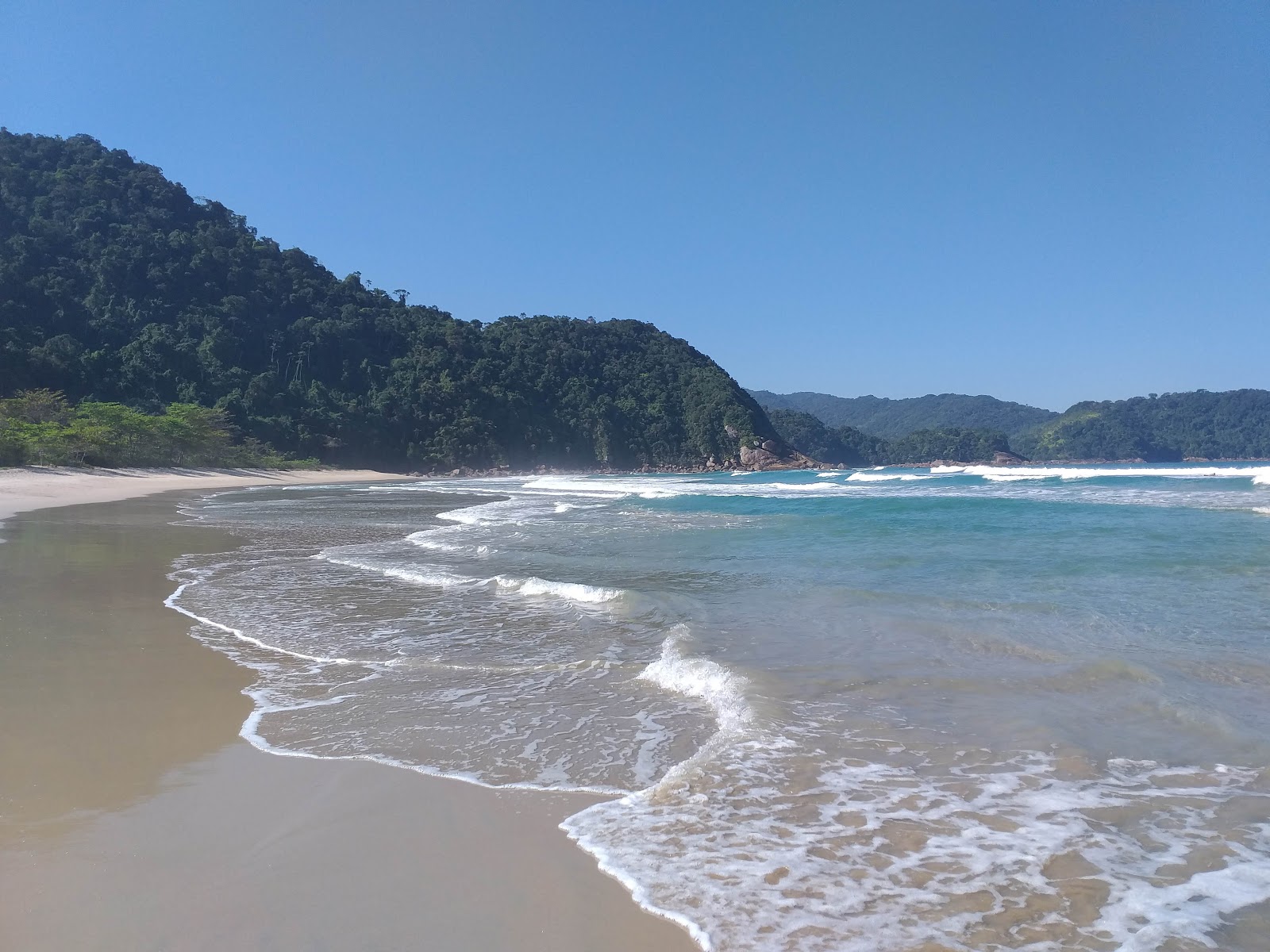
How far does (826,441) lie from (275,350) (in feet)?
335

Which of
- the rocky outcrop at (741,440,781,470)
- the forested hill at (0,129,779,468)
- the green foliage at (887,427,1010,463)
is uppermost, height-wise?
the forested hill at (0,129,779,468)

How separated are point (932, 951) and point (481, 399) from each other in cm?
9685

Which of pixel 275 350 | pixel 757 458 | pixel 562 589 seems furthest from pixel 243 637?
pixel 757 458

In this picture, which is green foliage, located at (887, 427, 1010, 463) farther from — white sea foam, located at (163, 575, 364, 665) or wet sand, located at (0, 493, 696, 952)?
wet sand, located at (0, 493, 696, 952)

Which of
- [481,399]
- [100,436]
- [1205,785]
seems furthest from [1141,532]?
[481,399]

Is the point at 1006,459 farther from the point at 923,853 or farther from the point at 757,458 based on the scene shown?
the point at 923,853

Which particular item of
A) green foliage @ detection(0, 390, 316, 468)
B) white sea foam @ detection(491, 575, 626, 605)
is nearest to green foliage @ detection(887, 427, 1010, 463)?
green foliage @ detection(0, 390, 316, 468)

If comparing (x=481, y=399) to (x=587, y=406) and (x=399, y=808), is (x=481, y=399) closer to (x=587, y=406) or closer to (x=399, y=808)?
(x=587, y=406)

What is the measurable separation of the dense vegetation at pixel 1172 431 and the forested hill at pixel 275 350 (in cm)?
7029

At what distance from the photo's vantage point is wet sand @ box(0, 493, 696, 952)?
2.48m

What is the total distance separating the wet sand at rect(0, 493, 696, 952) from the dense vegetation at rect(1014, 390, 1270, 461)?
164311 mm

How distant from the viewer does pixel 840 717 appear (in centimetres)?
473

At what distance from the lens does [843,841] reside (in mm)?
3154

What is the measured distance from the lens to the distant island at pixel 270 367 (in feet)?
185
